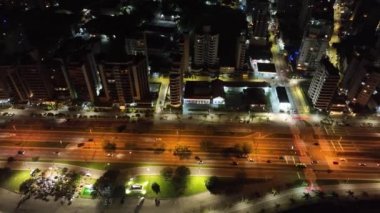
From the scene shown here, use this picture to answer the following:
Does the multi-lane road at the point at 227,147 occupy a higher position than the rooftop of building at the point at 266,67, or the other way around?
the rooftop of building at the point at 266,67

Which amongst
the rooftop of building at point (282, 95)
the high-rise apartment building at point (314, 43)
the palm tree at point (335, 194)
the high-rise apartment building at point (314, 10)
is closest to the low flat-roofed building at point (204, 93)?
the rooftop of building at point (282, 95)

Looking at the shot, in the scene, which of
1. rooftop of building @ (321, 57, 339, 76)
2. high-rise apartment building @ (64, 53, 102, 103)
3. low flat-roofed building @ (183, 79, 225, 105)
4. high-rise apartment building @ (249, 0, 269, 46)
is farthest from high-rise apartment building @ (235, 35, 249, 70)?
high-rise apartment building @ (64, 53, 102, 103)

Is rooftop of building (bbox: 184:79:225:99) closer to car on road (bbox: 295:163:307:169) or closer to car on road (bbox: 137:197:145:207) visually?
car on road (bbox: 295:163:307:169)

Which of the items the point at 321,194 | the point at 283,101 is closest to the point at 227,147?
the point at 321,194

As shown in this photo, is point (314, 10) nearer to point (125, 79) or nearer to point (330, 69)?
point (330, 69)

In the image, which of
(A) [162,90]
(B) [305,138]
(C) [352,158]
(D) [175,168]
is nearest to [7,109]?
(A) [162,90]

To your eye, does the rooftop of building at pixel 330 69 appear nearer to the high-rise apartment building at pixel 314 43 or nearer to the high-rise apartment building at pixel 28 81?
the high-rise apartment building at pixel 314 43

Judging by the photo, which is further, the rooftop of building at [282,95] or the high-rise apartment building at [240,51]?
the high-rise apartment building at [240,51]
